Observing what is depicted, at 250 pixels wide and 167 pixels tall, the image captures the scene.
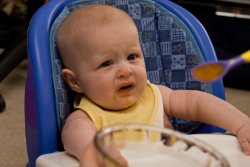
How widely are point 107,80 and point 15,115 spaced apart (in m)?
0.81

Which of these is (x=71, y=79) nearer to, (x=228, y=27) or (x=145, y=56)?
(x=145, y=56)

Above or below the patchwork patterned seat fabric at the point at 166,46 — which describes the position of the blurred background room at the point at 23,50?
below

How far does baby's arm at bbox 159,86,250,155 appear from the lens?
0.74 metres

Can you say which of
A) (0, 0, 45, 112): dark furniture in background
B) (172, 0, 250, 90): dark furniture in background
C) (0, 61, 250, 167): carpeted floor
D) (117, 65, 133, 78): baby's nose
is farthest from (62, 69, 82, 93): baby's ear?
(172, 0, 250, 90): dark furniture in background

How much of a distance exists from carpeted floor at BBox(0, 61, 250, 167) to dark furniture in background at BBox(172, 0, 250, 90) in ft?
0.25

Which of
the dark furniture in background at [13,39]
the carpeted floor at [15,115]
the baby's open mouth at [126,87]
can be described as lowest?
the carpeted floor at [15,115]

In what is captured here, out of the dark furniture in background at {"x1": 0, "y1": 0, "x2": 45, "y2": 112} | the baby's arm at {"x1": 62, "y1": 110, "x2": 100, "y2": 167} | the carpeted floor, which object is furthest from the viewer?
the dark furniture in background at {"x1": 0, "y1": 0, "x2": 45, "y2": 112}

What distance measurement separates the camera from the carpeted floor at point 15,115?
1.26 m

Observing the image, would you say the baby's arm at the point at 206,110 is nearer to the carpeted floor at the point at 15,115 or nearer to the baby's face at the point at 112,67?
the baby's face at the point at 112,67

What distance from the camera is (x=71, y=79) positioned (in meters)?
0.79

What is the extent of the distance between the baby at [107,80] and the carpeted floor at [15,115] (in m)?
0.52

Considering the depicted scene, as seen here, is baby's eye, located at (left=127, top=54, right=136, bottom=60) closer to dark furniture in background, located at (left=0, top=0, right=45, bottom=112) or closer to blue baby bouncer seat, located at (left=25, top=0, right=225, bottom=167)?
blue baby bouncer seat, located at (left=25, top=0, right=225, bottom=167)

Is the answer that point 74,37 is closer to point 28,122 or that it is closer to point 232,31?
point 28,122

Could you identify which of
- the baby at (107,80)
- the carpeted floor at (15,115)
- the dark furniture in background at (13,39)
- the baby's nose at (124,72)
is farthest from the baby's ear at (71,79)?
the dark furniture in background at (13,39)
